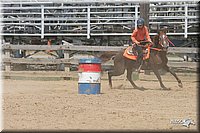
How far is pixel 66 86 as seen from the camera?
1630 cm

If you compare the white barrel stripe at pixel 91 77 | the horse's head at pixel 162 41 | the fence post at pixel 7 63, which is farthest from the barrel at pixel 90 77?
the fence post at pixel 7 63

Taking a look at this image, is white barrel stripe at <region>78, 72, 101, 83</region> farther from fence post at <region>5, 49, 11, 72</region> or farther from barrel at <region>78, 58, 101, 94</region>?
fence post at <region>5, 49, 11, 72</region>

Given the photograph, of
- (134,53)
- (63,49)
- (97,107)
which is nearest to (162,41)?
(134,53)

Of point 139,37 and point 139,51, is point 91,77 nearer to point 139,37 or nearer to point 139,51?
point 139,51

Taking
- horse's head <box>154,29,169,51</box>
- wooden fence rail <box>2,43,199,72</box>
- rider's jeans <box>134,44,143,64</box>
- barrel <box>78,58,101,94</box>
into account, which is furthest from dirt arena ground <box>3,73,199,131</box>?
wooden fence rail <box>2,43,199,72</box>

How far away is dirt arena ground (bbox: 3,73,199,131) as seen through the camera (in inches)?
342

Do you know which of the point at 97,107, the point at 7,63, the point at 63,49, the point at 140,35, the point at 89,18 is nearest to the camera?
the point at 97,107

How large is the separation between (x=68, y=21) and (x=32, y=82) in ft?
23.5

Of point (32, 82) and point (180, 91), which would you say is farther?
point (32, 82)

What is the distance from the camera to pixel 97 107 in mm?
10875

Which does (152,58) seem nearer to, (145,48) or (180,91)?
(145,48)

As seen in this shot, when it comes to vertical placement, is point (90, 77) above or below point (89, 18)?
below

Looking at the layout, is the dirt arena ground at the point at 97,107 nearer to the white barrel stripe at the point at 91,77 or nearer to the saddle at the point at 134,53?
the white barrel stripe at the point at 91,77

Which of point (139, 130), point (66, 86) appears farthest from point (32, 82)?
point (139, 130)
